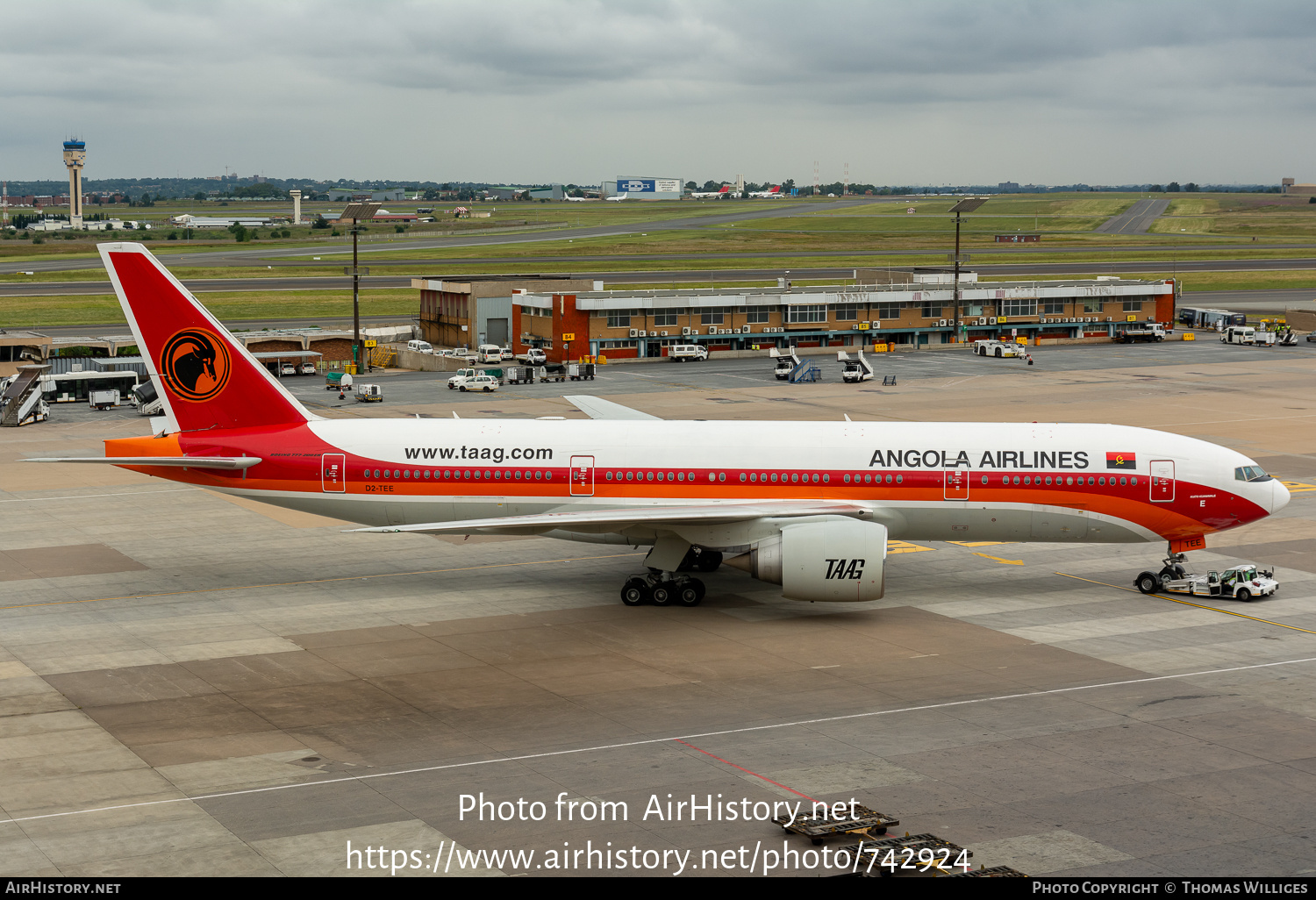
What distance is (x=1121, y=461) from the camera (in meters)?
37.4

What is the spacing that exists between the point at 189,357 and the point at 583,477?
12458 mm

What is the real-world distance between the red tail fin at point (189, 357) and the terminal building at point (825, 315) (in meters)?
63.6

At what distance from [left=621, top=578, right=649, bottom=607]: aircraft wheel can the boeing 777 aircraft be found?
6cm

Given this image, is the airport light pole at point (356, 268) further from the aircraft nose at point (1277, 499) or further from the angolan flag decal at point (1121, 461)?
the aircraft nose at point (1277, 499)

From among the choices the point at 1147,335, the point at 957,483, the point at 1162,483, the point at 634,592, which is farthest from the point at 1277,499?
the point at 1147,335

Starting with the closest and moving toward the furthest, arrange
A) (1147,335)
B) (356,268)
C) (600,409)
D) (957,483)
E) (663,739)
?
(663,739), (957,483), (600,409), (356,268), (1147,335)

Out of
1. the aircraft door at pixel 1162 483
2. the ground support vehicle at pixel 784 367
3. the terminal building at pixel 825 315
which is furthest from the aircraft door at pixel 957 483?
the terminal building at pixel 825 315

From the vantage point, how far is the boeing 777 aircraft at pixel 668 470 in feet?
122

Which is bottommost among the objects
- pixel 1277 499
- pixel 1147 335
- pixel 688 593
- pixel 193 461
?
pixel 688 593

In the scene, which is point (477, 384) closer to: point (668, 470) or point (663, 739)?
point (668, 470)

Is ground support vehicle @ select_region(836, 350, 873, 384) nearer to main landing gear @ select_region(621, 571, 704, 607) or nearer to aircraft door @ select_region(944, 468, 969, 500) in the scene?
aircraft door @ select_region(944, 468, 969, 500)

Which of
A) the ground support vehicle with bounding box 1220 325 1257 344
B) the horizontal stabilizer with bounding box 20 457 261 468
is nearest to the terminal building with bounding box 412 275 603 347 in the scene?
the ground support vehicle with bounding box 1220 325 1257 344

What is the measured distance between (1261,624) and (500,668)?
68.2ft
